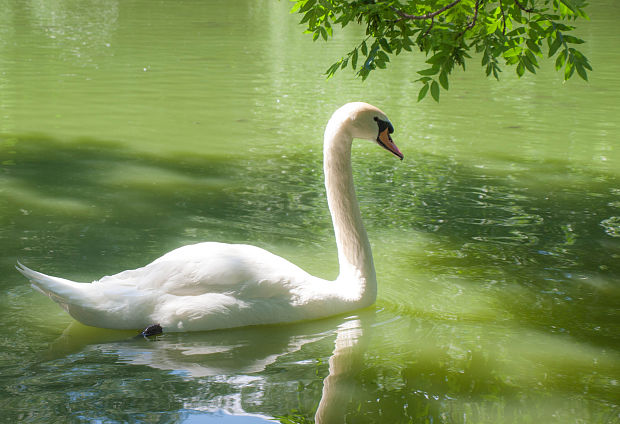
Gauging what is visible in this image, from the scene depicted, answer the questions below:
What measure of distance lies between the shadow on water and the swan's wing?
0.89ft

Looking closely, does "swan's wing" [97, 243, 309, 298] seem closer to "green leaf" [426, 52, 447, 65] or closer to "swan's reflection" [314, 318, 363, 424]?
"swan's reflection" [314, 318, 363, 424]

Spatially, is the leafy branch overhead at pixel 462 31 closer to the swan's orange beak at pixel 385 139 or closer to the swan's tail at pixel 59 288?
the swan's orange beak at pixel 385 139

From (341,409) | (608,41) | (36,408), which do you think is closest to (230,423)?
(341,409)

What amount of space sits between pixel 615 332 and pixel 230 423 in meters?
2.52

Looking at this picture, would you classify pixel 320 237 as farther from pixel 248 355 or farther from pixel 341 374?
pixel 341 374

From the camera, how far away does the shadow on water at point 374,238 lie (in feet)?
13.9

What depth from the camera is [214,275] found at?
4.80 meters

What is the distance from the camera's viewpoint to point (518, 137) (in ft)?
36.0

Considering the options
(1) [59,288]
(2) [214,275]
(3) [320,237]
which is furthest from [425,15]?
(1) [59,288]

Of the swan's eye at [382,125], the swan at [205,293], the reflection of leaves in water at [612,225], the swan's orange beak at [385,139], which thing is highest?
the swan's eye at [382,125]

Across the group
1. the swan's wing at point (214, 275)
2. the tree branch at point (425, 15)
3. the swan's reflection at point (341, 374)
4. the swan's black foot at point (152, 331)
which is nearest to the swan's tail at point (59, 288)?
the swan's wing at point (214, 275)

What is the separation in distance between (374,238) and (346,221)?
1368 millimetres

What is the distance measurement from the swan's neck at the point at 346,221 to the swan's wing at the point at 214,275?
0.42 meters

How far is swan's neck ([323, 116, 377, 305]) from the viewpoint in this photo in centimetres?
521
